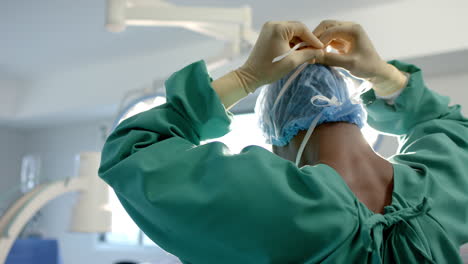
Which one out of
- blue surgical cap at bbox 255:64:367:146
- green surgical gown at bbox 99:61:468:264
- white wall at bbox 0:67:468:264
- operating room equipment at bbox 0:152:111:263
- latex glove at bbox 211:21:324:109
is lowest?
white wall at bbox 0:67:468:264

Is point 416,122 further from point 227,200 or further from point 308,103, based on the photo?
point 227,200

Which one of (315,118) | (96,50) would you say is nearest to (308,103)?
(315,118)

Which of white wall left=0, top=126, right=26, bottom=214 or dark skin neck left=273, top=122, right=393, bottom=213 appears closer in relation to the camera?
dark skin neck left=273, top=122, right=393, bottom=213

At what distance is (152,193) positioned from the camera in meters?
0.75

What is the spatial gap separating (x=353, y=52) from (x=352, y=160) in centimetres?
25

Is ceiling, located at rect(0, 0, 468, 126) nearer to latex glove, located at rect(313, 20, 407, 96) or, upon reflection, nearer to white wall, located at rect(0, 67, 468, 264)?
white wall, located at rect(0, 67, 468, 264)

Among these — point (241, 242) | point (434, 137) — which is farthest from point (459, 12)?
point (241, 242)

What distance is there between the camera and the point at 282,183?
0.73 metres

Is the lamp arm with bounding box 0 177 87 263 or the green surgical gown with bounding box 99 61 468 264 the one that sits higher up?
the green surgical gown with bounding box 99 61 468 264

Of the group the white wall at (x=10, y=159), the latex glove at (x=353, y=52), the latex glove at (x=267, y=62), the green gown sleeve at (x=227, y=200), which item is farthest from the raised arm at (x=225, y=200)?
the white wall at (x=10, y=159)

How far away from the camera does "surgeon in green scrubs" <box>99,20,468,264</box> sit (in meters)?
0.72

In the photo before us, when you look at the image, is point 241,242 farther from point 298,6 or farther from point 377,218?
point 298,6

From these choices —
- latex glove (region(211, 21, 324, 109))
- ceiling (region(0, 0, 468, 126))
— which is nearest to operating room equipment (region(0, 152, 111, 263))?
latex glove (region(211, 21, 324, 109))

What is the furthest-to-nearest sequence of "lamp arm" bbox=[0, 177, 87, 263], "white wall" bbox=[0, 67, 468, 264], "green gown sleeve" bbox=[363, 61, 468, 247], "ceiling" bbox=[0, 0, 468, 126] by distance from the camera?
"white wall" bbox=[0, 67, 468, 264]
"ceiling" bbox=[0, 0, 468, 126]
"lamp arm" bbox=[0, 177, 87, 263]
"green gown sleeve" bbox=[363, 61, 468, 247]
